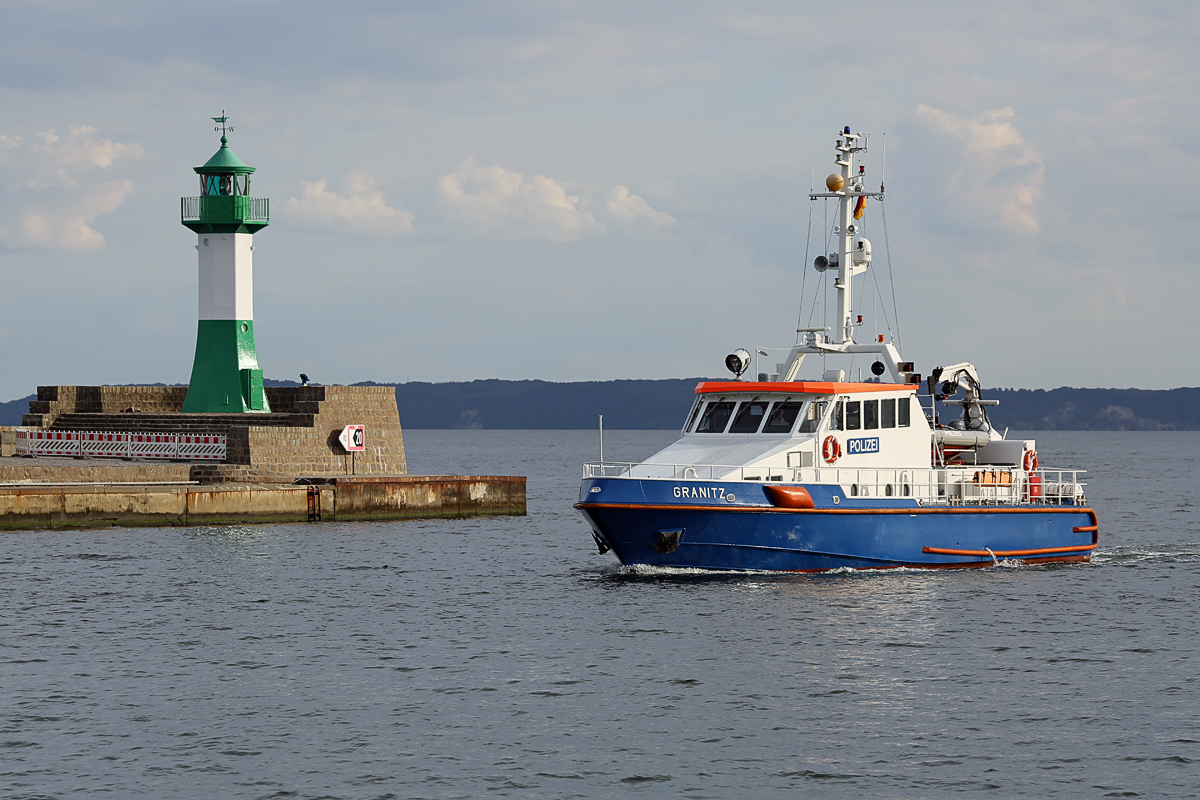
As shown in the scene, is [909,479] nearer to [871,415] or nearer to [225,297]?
[871,415]

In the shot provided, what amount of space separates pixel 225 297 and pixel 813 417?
24.3 m

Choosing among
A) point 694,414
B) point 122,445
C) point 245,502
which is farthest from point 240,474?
point 694,414

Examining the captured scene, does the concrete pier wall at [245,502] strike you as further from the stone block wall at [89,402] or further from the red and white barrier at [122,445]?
the stone block wall at [89,402]

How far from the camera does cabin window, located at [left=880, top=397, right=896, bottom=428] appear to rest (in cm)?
2447

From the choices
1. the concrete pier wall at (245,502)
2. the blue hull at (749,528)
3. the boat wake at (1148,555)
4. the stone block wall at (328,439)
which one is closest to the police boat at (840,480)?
the blue hull at (749,528)

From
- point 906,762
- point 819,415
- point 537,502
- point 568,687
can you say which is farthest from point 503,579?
point 537,502

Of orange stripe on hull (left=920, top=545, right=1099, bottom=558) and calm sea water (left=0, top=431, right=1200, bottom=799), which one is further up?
orange stripe on hull (left=920, top=545, right=1099, bottom=558)

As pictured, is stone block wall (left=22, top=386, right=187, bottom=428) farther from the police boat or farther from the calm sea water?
the police boat

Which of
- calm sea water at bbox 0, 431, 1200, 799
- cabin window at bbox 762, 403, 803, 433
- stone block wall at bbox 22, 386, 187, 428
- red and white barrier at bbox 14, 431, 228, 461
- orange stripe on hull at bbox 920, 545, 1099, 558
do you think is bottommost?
calm sea water at bbox 0, 431, 1200, 799

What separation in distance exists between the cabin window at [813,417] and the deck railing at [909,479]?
0.80 meters

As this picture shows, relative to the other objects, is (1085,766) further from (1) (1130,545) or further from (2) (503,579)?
(1) (1130,545)

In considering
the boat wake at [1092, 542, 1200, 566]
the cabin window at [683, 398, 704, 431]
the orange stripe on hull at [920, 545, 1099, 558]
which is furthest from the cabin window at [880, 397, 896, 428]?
the boat wake at [1092, 542, 1200, 566]

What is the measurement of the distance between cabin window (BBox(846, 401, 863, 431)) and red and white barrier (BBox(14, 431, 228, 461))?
19.4 meters

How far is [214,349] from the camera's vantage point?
42375 millimetres
